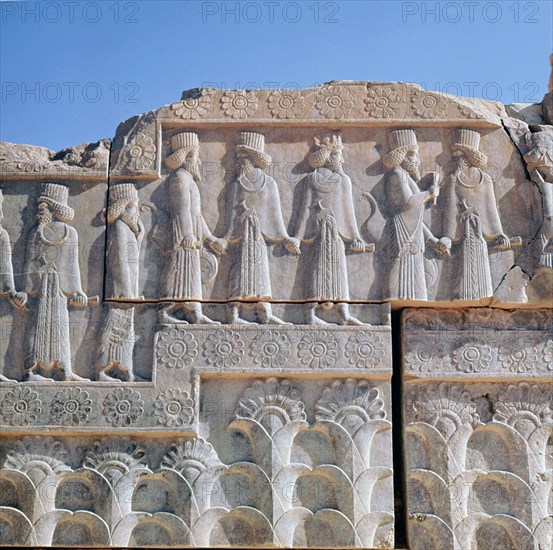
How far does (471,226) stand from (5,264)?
10.3 ft

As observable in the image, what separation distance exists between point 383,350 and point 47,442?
223cm

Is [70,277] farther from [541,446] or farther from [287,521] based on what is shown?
[541,446]

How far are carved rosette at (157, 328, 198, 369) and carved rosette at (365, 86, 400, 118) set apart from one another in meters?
2.00

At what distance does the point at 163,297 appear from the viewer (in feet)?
24.4

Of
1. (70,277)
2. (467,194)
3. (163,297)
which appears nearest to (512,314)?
(467,194)

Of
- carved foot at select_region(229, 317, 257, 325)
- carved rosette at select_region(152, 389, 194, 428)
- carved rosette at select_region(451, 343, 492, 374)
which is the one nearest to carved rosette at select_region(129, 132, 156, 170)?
carved foot at select_region(229, 317, 257, 325)

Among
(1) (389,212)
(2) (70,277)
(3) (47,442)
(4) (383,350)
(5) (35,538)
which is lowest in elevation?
(5) (35,538)

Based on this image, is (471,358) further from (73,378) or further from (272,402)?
(73,378)

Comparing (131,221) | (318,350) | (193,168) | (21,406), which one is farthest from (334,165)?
(21,406)

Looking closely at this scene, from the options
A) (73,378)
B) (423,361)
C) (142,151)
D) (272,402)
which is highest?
(142,151)

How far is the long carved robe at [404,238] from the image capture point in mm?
7434

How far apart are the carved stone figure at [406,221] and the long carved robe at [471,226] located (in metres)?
0.11

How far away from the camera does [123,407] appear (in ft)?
23.6

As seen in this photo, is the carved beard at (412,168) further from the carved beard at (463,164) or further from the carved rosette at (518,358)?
the carved rosette at (518,358)
